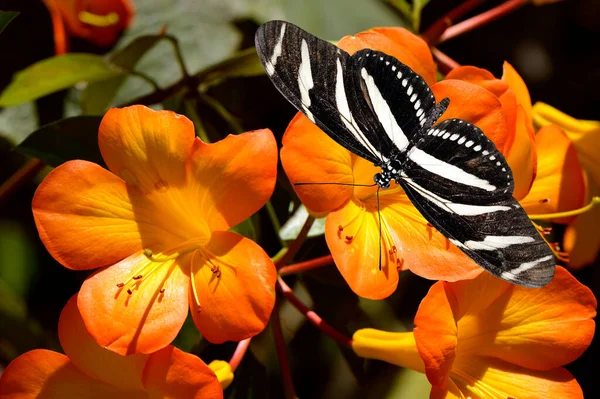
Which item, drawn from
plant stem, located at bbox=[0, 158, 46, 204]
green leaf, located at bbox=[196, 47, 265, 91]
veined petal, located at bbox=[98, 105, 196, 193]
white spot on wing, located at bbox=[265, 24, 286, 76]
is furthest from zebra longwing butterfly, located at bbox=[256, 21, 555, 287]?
plant stem, located at bbox=[0, 158, 46, 204]

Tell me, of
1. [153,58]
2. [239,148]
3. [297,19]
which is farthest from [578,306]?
[153,58]

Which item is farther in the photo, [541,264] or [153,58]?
[153,58]

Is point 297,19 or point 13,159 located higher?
point 297,19

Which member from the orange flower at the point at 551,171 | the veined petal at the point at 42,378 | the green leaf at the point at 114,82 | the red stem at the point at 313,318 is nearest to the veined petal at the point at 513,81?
the orange flower at the point at 551,171

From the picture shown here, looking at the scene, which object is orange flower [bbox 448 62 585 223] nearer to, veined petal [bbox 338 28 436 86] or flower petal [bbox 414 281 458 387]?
veined petal [bbox 338 28 436 86]

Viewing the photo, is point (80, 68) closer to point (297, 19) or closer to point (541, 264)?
point (297, 19)

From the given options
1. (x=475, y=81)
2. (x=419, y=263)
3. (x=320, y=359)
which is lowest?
(x=320, y=359)

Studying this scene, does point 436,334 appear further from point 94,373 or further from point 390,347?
point 94,373
